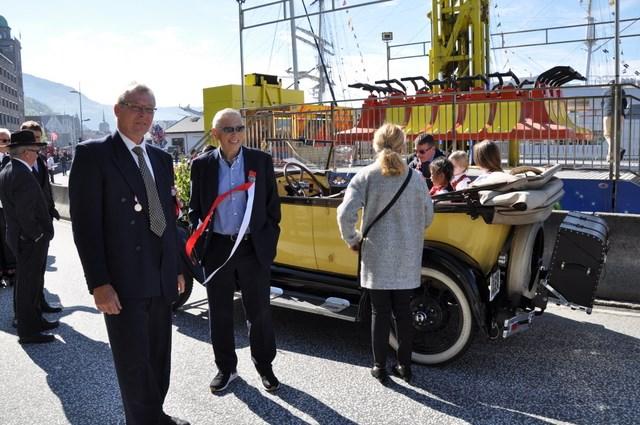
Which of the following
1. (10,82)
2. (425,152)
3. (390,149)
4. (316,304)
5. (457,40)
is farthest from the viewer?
(10,82)

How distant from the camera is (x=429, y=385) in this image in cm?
366

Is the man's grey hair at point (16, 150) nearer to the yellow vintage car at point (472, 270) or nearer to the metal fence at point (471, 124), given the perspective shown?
the yellow vintage car at point (472, 270)

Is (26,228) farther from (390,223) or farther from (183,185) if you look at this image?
(390,223)

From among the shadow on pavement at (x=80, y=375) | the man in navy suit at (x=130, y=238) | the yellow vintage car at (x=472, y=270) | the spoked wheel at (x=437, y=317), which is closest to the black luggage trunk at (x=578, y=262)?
the yellow vintage car at (x=472, y=270)

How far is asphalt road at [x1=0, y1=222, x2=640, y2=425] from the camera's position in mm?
3303

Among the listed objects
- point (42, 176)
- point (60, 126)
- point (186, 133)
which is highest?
point (60, 126)

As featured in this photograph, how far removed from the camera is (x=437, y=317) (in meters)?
3.97

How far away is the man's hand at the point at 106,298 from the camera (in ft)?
8.73

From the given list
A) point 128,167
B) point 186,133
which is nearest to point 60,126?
point 186,133

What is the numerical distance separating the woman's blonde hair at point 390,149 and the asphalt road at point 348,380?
57.2 inches

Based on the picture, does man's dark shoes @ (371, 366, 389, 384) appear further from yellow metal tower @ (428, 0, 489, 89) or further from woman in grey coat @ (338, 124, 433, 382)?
yellow metal tower @ (428, 0, 489, 89)

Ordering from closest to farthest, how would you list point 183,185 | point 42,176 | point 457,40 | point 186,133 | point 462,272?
point 462,272
point 42,176
point 183,185
point 457,40
point 186,133

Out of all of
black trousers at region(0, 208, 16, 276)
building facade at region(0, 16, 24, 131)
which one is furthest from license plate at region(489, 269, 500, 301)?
building facade at region(0, 16, 24, 131)

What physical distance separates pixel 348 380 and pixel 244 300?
907 millimetres
